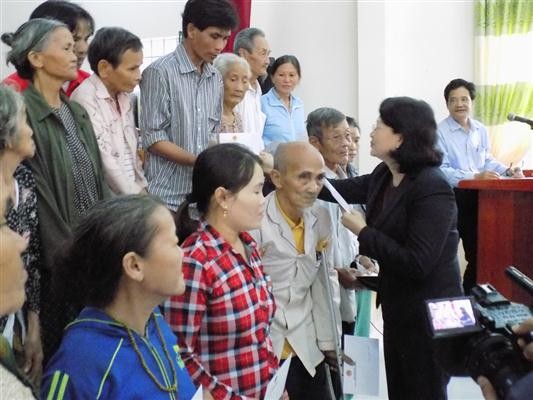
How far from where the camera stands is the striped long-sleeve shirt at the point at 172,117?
221 centimetres

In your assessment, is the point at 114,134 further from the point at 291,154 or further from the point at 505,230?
the point at 505,230

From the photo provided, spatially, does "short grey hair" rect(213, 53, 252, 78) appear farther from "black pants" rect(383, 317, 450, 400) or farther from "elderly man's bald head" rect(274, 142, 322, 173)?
"black pants" rect(383, 317, 450, 400)

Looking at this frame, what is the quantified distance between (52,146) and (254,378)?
2.70 ft

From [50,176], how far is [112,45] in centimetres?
61

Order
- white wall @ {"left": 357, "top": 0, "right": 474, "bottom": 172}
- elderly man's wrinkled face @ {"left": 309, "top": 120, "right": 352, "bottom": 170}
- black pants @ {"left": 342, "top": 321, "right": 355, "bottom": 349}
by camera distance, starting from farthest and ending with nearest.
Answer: white wall @ {"left": 357, "top": 0, "right": 474, "bottom": 172} → elderly man's wrinkled face @ {"left": 309, "top": 120, "right": 352, "bottom": 170} → black pants @ {"left": 342, "top": 321, "right": 355, "bottom": 349}

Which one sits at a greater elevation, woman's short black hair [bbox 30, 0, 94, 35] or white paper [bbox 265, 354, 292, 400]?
woman's short black hair [bbox 30, 0, 94, 35]

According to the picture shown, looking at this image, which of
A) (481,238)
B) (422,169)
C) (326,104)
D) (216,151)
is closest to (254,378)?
(216,151)

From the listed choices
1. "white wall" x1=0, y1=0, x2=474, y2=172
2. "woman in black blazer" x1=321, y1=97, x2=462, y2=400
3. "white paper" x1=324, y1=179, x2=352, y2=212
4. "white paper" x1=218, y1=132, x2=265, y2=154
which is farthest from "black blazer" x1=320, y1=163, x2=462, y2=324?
"white wall" x1=0, y1=0, x2=474, y2=172

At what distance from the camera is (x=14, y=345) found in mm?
1593

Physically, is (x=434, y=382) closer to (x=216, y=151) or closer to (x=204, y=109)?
(x=216, y=151)

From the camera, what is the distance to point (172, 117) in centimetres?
224

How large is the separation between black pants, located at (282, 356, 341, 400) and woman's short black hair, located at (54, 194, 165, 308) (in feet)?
2.82

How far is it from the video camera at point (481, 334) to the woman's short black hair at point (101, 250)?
57 centimetres

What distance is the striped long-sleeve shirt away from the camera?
221 centimetres
